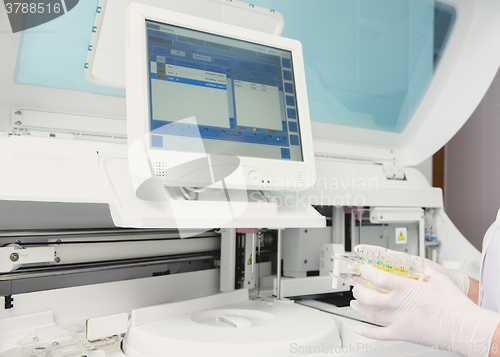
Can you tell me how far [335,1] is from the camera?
70.1 inches

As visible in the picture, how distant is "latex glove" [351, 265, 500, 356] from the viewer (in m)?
0.81

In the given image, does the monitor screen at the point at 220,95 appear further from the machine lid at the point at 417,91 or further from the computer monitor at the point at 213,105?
the machine lid at the point at 417,91

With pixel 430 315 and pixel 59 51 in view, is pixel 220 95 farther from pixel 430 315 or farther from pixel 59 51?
pixel 430 315

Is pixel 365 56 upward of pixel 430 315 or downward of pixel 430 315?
upward

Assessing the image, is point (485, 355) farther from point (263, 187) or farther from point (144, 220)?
point (144, 220)

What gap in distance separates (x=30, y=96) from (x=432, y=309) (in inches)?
47.3

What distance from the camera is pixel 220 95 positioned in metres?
1.14

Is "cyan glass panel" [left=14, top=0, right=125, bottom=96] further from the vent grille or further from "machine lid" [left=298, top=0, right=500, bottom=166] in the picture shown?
"machine lid" [left=298, top=0, right=500, bottom=166]

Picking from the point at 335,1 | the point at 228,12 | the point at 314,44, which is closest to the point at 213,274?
the point at 228,12

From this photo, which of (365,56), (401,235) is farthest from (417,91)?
(401,235)

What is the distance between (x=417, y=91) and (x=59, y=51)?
1644 millimetres

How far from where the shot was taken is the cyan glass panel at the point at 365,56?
1.76m

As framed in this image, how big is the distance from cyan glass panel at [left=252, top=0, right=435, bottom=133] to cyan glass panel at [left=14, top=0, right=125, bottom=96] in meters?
0.79

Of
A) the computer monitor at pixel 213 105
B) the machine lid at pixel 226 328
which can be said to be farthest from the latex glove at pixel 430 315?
the computer monitor at pixel 213 105
